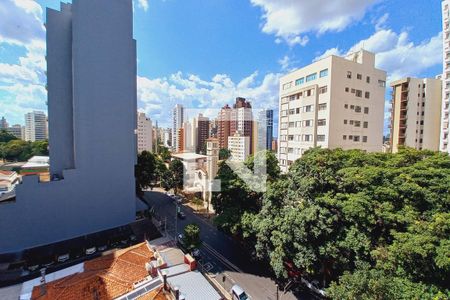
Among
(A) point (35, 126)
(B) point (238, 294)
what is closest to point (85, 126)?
(B) point (238, 294)

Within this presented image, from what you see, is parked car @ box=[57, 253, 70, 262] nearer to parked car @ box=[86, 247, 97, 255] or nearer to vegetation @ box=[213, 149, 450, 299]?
parked car @ box=[86, 247, 97, 255]

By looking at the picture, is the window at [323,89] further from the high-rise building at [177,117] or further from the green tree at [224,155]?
the high-rise building at [177,117]

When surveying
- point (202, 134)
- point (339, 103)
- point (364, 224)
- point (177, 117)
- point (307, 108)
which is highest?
point (177, 117)

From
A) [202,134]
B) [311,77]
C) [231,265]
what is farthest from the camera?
[202,134]

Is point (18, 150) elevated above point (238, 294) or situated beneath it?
elevated above

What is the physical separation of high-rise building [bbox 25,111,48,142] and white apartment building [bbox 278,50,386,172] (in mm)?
73612

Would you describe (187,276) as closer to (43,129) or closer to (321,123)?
(321,123)

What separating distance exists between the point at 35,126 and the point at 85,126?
6731 cm

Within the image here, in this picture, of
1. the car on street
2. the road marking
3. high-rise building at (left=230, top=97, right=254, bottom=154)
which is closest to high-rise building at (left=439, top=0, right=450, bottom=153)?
high-rise building at (left=230, top=97, right=254, bottom=154)

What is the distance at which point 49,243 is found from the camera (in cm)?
1442

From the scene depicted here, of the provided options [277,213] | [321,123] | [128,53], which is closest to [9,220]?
[128,53]

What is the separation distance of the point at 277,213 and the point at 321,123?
12136mm

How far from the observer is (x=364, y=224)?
9383 mm

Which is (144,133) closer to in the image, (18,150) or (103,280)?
(18,150)
